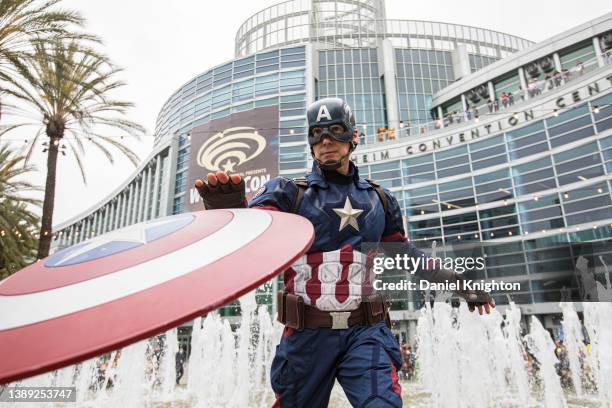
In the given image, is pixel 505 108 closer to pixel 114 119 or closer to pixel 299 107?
pixel 299 107

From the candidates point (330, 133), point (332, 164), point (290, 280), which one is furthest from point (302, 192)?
point (290, 280)

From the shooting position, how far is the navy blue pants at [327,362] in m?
1.85

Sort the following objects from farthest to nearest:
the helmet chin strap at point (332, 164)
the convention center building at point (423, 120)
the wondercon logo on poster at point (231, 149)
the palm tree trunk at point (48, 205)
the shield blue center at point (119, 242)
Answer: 1. the wondercon logo on poster at point (231, 149)
2. the convention center building at point (423, 120)
3. the palm tree trunk at point (48, 205)
4. the helmet chin strap at point (332, 164)
5. the shield blue center at point (119, 242)

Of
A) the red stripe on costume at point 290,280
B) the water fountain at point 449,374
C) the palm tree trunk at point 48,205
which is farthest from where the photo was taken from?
the palm tree trunk at point 48,205

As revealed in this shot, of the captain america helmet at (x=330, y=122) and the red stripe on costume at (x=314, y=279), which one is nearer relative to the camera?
the red stripe on costume at (x=314, y=279)

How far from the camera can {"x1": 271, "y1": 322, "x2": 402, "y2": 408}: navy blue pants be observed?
72.7 inches

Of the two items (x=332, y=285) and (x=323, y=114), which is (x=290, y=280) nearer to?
(x=332, y=285)

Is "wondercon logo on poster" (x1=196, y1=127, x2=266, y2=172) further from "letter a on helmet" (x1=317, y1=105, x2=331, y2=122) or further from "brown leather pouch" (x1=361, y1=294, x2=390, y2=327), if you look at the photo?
"brown leather pouch" (x1=361, y1=294, x2=390, y2=327)

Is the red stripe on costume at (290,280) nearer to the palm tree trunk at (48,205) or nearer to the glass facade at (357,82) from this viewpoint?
the palm tree trunk at (48,205)

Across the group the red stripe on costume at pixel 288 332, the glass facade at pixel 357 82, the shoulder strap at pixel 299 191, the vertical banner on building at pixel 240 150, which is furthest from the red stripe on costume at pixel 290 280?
the glass facade at pixel 357 82

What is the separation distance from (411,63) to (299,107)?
39.7ft

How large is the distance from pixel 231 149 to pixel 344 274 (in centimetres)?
3338

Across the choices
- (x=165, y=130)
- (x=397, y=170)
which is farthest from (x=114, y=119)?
(x=165, y=130)

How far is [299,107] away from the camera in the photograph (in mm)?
35344
